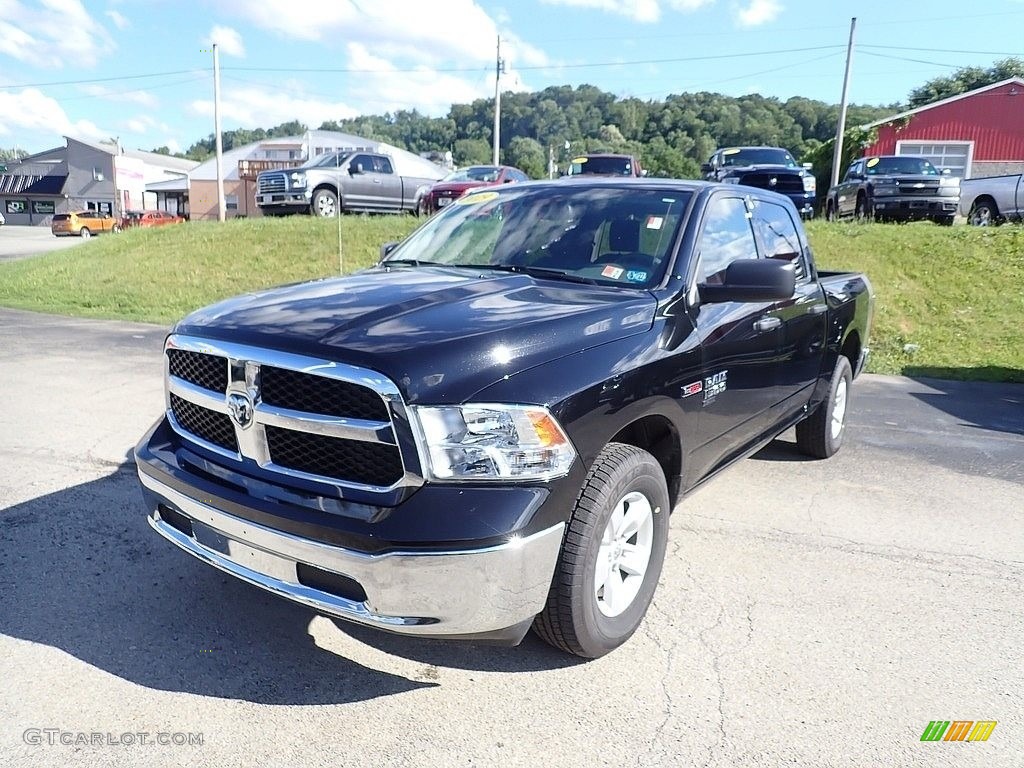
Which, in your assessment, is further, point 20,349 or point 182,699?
point 20,349

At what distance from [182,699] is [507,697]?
1139mm

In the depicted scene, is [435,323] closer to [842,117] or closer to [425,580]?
[425,580]

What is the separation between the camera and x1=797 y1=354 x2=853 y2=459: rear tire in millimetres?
5422

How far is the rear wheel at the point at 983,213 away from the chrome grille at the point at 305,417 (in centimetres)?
1974

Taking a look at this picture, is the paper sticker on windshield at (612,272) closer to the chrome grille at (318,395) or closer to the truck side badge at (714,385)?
the truck side badge at (714,385)

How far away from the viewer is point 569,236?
151 inches

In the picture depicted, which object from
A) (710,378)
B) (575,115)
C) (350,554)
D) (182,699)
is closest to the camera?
(350,554)

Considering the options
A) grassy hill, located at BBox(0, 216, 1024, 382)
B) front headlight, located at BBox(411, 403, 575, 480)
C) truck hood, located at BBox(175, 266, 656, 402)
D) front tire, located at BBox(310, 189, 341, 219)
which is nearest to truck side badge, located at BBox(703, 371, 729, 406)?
truck hood, located at BBox(175, 266, 656, 402)

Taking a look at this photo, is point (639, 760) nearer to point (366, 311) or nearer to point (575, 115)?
point (366, 311)

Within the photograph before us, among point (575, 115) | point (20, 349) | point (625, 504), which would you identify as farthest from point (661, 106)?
point (625, 504)

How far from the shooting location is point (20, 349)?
31.3 feet

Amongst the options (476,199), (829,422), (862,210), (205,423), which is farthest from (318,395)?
(862,210)

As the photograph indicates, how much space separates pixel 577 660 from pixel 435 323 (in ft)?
4.64

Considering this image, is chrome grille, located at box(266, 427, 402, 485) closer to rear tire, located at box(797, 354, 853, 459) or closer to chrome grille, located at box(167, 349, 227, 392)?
chrome grille, located at box(167, 349, 227, 392)
